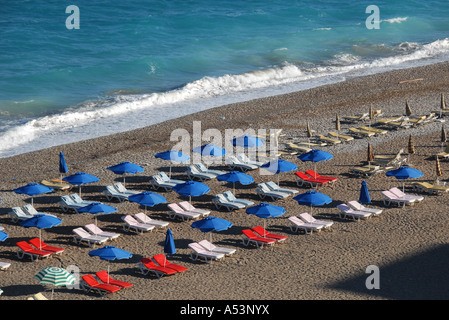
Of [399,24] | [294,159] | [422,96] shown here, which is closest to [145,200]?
[294,159]

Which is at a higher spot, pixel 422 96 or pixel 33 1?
pixel 33 1

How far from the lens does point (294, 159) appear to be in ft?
96.8

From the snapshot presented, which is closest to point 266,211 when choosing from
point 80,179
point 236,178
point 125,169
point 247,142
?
point 236,178

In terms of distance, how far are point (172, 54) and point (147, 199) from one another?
29663mm

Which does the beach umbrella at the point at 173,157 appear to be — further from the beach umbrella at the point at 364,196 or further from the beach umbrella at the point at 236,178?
the beach umbrella at the point at 364,196

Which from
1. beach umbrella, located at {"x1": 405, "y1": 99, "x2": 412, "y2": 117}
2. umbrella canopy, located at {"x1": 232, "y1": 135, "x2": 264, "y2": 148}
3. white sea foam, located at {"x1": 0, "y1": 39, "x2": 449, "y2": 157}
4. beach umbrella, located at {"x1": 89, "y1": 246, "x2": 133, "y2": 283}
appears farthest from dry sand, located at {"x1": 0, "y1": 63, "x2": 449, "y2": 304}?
white sea foam, located at {"x1": 0, "y1": 39, "x2": 449, "y2": 157}

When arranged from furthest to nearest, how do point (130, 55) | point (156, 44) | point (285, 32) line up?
point (285, 32) < point (156, 44) < point (130, 55)

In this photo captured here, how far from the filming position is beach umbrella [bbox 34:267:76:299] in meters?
18.7

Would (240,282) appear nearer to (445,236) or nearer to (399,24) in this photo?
(445,236)

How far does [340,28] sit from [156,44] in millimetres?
15776

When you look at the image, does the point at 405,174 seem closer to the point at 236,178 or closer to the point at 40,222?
the point at 236,178

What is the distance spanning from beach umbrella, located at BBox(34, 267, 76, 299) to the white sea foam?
14900 millimetres

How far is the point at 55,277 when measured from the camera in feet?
61.4

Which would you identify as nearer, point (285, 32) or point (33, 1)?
point (285, 32)
